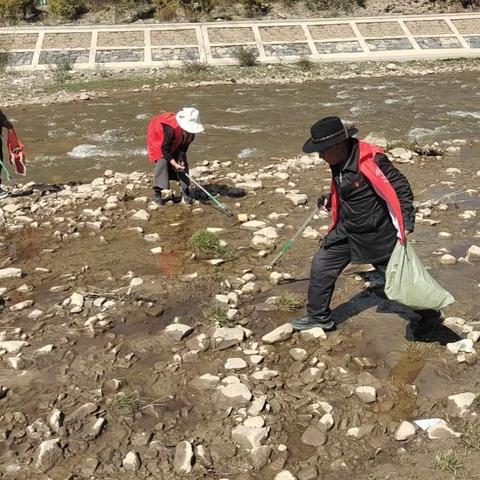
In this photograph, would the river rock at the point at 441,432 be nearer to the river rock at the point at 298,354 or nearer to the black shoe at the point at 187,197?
the river rock at the point at 298,354

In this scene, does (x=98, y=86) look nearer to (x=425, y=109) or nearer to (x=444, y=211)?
(x=425, y=109)

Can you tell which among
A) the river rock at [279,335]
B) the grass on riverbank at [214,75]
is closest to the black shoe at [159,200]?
the river rock at [279,335]

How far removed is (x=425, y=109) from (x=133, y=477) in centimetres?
1608

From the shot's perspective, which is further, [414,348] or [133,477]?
[414,348]

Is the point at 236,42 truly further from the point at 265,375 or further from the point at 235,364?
the point at 265,375

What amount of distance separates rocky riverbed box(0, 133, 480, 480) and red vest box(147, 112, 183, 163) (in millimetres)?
1156

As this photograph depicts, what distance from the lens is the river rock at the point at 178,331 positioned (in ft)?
18.0

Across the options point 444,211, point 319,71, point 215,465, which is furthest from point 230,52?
point 215,465

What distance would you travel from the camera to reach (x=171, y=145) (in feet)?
29.3

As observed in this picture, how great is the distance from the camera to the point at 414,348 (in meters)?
5.18

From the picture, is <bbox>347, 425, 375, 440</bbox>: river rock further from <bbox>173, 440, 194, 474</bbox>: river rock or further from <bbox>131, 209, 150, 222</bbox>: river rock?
<bbox>131, 209, 150, 222</bbox>: river rock

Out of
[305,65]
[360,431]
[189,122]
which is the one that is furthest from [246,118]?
[360,431]

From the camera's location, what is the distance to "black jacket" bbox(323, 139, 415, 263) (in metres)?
4.86

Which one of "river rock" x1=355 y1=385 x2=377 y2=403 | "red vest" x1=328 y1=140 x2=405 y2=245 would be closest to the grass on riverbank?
A: "red vest" x1=328 y1=140 x2=405 y2=245
